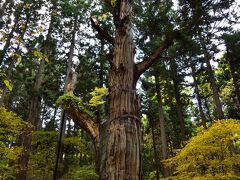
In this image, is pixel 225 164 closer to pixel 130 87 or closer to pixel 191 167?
pixel 191 167

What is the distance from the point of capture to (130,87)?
3.30 metres

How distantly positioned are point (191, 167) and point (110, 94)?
7361 millimetres

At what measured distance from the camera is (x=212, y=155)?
9484mm

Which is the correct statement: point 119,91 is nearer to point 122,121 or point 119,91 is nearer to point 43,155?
point 122,121

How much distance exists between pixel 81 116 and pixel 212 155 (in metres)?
6.11

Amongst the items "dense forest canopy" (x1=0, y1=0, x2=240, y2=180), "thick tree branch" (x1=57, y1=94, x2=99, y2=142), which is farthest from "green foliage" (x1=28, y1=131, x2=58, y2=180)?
"thick tree branch" (x1=57, y1=94, x2=99, y2=142)

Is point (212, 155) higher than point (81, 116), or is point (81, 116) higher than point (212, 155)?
point (81, 116)

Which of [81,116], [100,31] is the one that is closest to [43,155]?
[81,116]

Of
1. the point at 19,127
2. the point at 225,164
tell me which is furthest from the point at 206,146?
the point at 19,127

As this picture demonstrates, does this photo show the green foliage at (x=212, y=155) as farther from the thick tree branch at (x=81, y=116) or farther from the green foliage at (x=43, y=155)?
the green foliage at (x=43, y=155)

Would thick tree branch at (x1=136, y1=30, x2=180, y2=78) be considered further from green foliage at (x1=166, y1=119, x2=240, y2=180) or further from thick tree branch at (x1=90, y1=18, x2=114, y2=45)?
green foliage at (x1=166, y1=119, x2=240, y2=180)

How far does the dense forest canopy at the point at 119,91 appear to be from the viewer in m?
3.18

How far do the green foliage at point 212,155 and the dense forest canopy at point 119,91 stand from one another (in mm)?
34

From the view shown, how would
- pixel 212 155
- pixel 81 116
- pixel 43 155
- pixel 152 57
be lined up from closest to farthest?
pixel 152 57 → pixel 81 116 → pixel 212 155 → pixel 43 155
